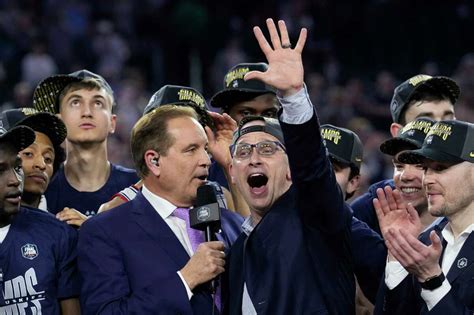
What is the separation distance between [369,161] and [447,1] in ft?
12.0

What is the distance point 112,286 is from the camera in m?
4.32

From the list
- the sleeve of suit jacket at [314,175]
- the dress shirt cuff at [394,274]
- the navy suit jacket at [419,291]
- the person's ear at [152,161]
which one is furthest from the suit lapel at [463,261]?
the person's ear at [152,161]

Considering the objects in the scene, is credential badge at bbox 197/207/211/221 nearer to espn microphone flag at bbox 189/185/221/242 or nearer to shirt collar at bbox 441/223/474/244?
espn microphone flag at bbox 189/185/221/242

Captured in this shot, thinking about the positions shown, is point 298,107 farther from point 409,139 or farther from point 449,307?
point 409,139

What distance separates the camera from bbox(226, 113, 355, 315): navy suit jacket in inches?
158

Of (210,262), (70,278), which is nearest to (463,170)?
(210,262)

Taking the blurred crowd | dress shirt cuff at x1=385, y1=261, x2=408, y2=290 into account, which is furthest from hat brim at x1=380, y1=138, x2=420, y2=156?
the blurred crowd

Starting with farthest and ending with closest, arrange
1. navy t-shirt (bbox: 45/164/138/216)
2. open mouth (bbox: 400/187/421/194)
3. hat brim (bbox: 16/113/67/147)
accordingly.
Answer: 1. navy t-shirt (bbox: 45/164/138/216)
2. open mouth (bbox: 400/187/421/194)
3. hat brim (bbox: 16/113/67/147)

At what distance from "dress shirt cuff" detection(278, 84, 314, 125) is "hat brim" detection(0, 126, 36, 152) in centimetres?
130

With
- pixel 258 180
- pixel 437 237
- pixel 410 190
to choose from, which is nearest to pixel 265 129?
pixel 258 180

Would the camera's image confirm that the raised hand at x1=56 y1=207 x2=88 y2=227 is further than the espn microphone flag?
Yes

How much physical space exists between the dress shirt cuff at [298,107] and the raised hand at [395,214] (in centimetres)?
57

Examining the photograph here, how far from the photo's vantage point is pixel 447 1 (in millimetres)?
13906

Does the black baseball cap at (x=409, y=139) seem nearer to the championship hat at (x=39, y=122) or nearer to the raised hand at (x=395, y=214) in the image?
the raised hand at (x=395, y=214)
